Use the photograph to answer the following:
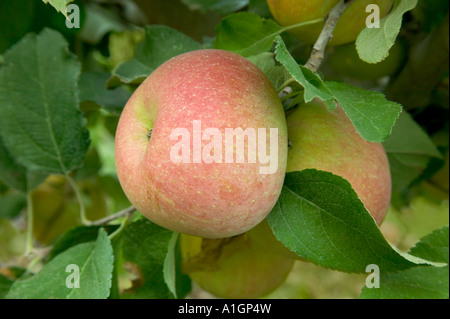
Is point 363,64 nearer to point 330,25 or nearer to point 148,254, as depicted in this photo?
point 330,25

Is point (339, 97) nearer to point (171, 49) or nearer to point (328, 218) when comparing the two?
point (328, 218)

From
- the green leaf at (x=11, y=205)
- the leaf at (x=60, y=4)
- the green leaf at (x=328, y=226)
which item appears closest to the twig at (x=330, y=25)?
the green leaf at (x=328, y=226)

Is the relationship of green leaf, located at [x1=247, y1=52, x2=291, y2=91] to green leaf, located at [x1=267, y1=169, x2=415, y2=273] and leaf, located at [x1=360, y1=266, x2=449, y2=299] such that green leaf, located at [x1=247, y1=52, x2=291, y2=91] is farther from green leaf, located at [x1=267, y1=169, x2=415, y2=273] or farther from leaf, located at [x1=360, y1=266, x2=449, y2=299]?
leaf, located at [x1=360, y1=266, x2=449, y2=299]

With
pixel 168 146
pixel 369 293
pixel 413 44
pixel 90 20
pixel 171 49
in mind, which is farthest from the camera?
pixel 90 20

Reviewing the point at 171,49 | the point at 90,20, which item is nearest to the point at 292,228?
the point at 171,49

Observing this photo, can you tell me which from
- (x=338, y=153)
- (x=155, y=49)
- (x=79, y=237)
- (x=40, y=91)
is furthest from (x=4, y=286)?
(x=338, y=153)

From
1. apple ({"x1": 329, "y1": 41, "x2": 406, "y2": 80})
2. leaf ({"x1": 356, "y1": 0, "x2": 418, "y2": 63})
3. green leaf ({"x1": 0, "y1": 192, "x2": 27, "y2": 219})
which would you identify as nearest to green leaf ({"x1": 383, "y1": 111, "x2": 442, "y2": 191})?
apple ({"x1": 329, "y1": 41, "x2": 406, "y2": 80})
